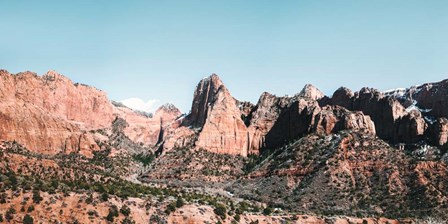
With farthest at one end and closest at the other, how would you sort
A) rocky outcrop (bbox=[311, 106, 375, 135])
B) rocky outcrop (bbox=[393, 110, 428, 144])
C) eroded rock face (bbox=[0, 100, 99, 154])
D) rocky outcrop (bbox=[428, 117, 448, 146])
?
1. rocky outcrop (bbox=[393, 110, 428, 144])
2. rocky outcrop (bbox=[428, 117, 448, 146])
3. eroded rock face (bbox=[0, 100, 99, 154])
4. rocky outcrop (bbox=[311, 106, 375, 135])

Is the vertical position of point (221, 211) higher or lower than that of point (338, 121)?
lower

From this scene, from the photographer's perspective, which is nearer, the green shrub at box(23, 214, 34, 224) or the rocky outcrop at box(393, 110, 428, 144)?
the green shrub at box(23, 214, 34, 224)

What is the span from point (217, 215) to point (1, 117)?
328 ft

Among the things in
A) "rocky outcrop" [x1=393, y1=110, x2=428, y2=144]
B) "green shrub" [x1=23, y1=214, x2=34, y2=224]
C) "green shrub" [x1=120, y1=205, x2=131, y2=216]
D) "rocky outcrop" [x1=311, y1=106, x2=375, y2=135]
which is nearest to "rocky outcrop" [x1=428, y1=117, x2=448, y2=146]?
"rocky outcrop" [x1=393, y1=110, x2=428, y2=144]

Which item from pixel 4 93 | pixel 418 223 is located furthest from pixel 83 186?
pixel 4 93

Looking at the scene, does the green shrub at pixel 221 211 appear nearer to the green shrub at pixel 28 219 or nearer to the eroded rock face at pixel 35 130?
the green shrub at pixel 28 219

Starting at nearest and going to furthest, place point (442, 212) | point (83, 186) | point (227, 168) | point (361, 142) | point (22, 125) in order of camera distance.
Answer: point (83, 186) < point (442, 212) < point (361, 142) < point (22, 125) < point (227, 168)

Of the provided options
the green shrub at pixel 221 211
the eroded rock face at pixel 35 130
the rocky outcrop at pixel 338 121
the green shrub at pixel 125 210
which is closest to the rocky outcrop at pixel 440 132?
the rocky outcrop at pixel 338 121

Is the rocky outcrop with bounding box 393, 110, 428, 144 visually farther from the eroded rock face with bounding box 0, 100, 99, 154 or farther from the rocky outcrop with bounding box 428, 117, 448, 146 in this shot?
the eroded rock face with bounding box 0, 100, 99, 154

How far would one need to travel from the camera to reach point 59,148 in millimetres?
191750

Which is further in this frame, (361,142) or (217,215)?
(361,142)

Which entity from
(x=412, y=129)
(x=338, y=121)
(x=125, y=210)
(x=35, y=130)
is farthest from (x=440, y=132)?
(x=35, y=130)

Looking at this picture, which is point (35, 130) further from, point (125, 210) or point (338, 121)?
point (125, 210)

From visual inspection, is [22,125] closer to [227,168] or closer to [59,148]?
[59,148]
